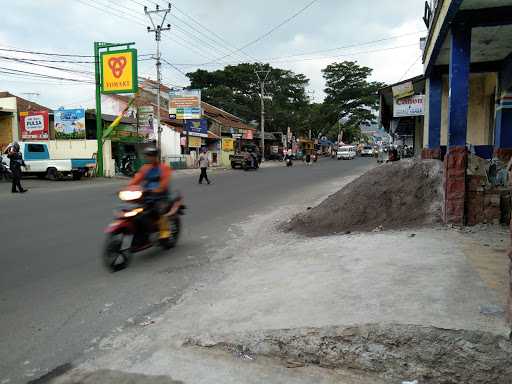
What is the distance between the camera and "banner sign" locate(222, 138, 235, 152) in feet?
141

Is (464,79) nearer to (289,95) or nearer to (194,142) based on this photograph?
(194,142)

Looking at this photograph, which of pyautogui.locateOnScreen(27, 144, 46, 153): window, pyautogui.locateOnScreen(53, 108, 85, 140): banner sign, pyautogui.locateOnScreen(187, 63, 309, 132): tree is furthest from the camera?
pyautogui.locateOnScreen(187, 63, 309, 132): tree

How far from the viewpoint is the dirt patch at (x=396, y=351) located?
292 cm

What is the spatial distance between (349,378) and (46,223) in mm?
8136

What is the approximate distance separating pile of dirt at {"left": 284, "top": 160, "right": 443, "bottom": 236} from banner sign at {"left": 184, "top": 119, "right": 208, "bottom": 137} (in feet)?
93.3

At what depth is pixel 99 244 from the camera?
7.53 meters

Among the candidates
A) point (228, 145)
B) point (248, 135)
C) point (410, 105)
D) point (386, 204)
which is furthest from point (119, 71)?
point (248, 135)

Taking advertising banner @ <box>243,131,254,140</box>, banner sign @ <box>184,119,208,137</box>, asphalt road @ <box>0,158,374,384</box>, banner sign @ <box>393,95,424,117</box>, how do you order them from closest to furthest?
asphalt road @ <box>0,158,374,384</box> → banner sign @ <box>393,95,424,117</box> → banner sign @ <box>184,119,208,137</box> → advertising banner @ <box>243,131,254,140</box>

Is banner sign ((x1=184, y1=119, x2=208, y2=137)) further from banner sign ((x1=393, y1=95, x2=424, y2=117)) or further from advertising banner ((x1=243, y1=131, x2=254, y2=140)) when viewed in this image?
banner sign ((x1=393, y1=95, x2=424, y2=117))

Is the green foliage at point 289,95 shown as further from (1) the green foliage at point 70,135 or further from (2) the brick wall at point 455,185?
(2) the brick wall at point 455,185

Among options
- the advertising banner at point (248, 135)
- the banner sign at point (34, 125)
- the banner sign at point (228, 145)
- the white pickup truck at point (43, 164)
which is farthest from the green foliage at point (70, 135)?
the advertising banner at point (248, 135)

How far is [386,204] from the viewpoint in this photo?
828 centimetres

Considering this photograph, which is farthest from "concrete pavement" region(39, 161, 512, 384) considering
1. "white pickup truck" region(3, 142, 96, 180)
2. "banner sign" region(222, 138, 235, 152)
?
"banner sign" region(222, 138, 235, 152)

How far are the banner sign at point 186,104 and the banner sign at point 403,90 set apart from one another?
814 inches
